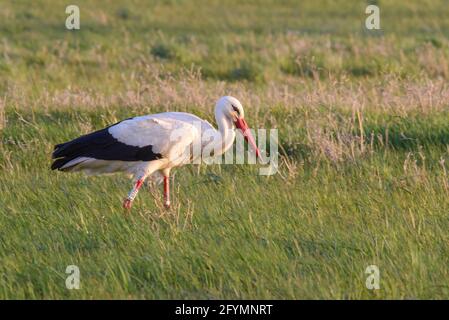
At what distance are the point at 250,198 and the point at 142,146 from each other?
2.97 ft

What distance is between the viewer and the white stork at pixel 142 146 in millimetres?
6758

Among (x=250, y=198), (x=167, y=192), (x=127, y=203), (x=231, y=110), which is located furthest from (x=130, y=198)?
(x=231, y=110)

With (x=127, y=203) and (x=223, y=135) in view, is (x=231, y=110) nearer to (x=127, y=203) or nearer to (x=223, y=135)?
(x=223, y=135)

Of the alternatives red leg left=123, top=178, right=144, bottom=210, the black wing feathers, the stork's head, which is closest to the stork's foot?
red leg left=123, top=178, right=144, bottom=210

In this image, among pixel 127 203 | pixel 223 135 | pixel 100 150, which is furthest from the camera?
pixel 223 135

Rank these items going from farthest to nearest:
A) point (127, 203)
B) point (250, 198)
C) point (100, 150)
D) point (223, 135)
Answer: point (223, 135) → point (100, 150) → point (250, 198) → point (127, 203)

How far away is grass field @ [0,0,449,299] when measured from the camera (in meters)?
5.04

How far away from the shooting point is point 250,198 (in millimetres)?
6547

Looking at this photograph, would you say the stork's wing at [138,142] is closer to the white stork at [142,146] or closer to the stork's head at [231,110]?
the white stork at [142,146]

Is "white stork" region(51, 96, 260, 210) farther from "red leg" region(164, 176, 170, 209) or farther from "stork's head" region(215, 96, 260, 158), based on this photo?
"stork's head" region(215, 96, 260, 158)

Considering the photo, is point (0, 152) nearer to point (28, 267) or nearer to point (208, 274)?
point (28, 267)

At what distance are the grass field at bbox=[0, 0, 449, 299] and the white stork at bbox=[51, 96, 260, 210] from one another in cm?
20

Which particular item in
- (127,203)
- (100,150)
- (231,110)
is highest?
(231,110)

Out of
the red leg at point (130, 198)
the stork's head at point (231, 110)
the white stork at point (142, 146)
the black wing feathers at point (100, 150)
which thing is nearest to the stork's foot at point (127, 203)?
the red leg at point (130, 198)
